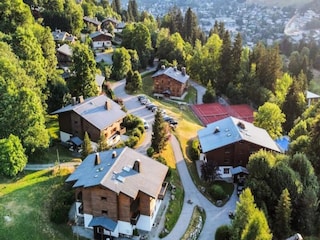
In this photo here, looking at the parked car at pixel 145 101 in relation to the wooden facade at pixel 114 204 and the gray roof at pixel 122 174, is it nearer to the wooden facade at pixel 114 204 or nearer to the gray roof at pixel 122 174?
the gray roof at pixel 122 174

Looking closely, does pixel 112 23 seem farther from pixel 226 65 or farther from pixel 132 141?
pixel 132 141

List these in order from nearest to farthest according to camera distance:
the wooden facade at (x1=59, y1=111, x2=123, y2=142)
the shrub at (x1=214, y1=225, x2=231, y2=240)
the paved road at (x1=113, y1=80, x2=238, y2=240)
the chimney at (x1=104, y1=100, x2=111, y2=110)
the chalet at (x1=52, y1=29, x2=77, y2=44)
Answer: the shrub at (x1=214, y1=225, x2=231, y2=240) → the paved road at (x1=113, y1=80, x2=238, y2=240) → the wooden facade at (x1=59, y1=111, x2=123, y2=142) → the chimney at (x1=104, y1=100, x2=111, y2=110) → the chalet at (x1=52, y1=29, x2=77, y2=44)

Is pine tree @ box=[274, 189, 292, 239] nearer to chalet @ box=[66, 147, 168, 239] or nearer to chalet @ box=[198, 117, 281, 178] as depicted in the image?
chalet @ box=[198, 117, 281, 178]

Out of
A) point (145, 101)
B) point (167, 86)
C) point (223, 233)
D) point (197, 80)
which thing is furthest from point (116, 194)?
point (197, 80)

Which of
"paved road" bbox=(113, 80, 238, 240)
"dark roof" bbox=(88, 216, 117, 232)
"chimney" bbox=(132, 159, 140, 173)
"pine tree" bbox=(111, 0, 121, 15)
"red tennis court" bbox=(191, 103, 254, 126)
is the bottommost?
"red tennis court" bbox=(191, 103, 254, 126)

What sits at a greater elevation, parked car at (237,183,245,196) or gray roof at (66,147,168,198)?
gray roof at (66,147,168,198)

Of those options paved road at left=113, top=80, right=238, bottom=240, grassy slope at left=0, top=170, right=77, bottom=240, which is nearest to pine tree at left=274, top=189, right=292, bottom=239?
paved road at left=113, top=80, right=238, bottom=240
